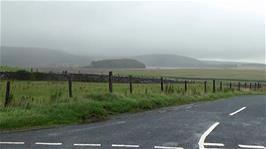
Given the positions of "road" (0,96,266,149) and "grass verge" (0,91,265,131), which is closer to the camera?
"road" (0,96,266,149)

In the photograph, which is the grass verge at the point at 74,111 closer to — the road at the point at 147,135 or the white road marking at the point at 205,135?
the road at the point at 147,135

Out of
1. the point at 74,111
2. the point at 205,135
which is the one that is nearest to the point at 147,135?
the point at 205,135

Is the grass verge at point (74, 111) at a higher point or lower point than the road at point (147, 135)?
higher

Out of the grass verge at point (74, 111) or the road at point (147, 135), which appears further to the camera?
the grass verge at point (74, 111)

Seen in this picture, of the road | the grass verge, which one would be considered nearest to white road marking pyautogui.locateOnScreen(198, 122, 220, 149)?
the road

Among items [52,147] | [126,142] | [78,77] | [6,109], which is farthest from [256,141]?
[78,77]

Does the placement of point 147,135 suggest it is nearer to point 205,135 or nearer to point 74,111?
point 205,135

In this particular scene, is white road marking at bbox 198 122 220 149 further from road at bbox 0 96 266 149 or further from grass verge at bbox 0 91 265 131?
grass verge at bbox 0 91 265 131

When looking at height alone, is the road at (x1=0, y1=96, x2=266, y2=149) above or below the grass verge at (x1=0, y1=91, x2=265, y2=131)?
below

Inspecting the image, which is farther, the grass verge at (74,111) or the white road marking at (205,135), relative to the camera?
the grass verge at (74,111)

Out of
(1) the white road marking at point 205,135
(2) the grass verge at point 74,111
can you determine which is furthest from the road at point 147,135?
(2) the grass verge at point 74,111

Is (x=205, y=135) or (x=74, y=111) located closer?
(x=205, y=135)

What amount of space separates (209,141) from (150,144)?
160cm

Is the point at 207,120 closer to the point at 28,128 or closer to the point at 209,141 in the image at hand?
the point at 209,141
